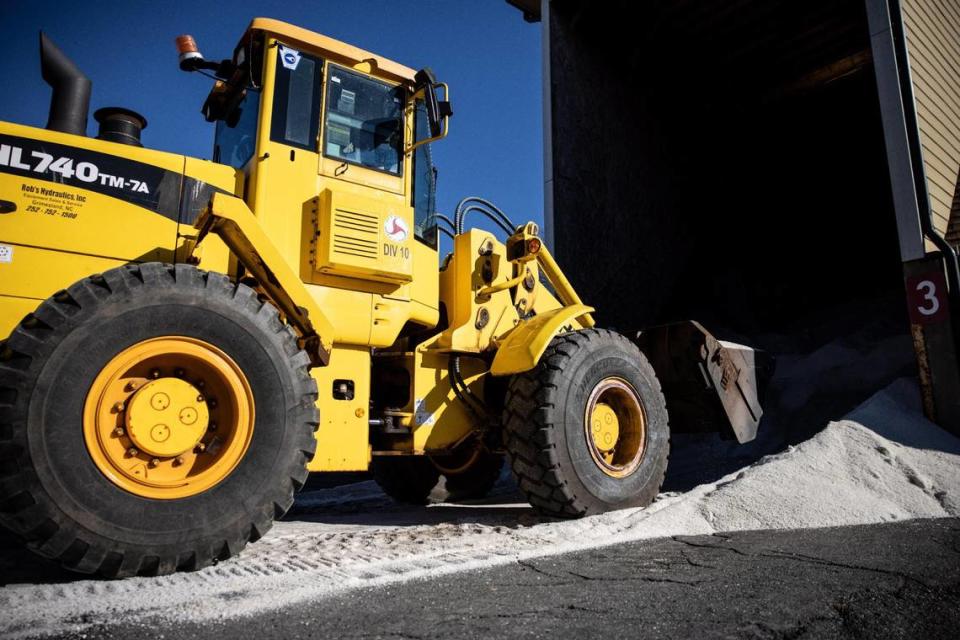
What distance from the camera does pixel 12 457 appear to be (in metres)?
2.32

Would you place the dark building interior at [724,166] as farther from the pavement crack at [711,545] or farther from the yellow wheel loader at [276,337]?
the pavement crack at [711,545]

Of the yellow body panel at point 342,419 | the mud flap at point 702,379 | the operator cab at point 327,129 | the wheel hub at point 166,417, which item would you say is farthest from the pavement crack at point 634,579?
the mud flap at point 702,379

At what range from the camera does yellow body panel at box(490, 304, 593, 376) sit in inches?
163

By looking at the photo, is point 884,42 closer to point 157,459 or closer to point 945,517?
point 945,517

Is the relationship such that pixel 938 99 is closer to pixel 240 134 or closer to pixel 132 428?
pixel 240 134

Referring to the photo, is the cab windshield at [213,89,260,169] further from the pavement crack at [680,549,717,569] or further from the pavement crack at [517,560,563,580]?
the pavement crack at [680,549,717,569]

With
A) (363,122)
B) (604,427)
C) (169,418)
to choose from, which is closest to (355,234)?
(363,122)

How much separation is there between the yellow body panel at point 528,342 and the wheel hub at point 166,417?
1996mm

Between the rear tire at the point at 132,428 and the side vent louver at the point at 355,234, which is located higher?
the side vent louver at the point at 355,234

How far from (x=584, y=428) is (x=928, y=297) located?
4.39 metres

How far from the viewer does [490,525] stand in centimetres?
400

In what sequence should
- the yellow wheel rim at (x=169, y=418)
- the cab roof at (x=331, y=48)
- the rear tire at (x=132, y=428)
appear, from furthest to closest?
the cab roof at (x=331, y=48) < the yellow wheel rim at (x=169, y=418) < the rear tire at (x=132, y=428)

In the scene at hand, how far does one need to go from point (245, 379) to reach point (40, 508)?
2.98 ft

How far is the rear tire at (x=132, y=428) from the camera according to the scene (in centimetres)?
236
